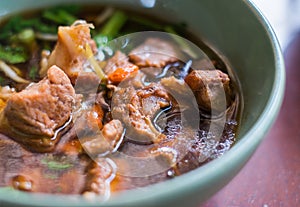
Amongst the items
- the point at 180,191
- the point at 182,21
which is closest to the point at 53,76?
the point at 180,191

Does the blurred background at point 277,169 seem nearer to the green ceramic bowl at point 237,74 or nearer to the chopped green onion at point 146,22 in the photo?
the green ceramic bowl at point 237,74

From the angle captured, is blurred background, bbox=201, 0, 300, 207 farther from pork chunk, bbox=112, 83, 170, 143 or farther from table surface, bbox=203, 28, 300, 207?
pork chunk, bbox=112, 83, 170, 143

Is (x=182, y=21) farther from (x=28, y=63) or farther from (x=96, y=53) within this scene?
(x=28, y=63)

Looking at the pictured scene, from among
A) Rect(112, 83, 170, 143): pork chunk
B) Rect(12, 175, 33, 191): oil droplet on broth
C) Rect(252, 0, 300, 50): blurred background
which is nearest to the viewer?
Rect(12, 175, 33, 191): oil droplet on broth

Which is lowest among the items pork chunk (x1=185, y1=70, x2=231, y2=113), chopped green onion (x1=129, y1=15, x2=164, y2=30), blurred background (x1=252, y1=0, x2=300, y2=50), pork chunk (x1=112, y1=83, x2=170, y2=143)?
pork chunk (x1=112, y1=83, x2=170, y2=143)

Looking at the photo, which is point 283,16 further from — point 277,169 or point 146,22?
point 277,169

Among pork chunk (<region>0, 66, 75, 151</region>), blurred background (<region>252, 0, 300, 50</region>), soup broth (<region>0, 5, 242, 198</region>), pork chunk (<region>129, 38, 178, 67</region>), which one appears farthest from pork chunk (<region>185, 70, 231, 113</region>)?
blurred background (<region>252, 0, 300, 50</region>)
